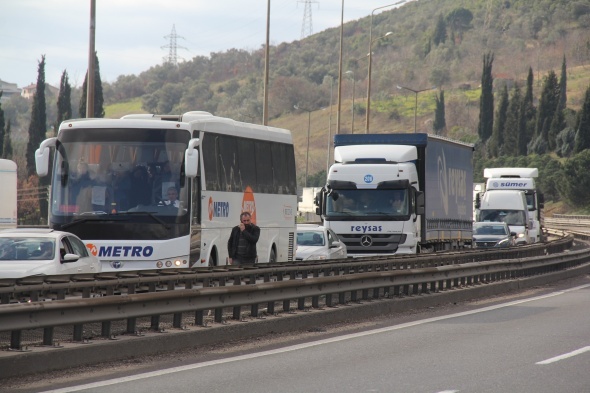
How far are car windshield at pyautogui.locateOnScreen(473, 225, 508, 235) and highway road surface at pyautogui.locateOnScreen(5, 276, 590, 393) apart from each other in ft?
91.6

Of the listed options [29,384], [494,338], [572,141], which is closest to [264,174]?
[494,338]

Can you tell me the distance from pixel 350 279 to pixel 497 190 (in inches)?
1366

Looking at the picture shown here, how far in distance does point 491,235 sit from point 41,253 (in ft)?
99.8

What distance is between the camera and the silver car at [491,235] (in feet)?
149

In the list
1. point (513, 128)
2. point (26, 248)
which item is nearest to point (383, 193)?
point (26, 248)

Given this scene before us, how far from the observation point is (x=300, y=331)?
16.5 meters

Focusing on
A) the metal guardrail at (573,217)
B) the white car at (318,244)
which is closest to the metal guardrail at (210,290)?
the white car at (318,244)

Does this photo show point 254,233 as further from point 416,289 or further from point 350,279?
point 416,289

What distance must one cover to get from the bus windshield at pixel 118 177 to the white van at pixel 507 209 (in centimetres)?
3069

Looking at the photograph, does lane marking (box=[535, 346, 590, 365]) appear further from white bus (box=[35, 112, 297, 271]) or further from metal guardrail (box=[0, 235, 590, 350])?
white bus (box=[35, 112, 297, 271])

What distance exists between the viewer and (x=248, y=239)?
19438 mm

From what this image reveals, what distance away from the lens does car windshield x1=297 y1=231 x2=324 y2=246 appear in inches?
1158

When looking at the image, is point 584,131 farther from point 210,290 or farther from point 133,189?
point 210,290

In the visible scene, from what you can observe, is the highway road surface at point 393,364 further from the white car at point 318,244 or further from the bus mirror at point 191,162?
the white car at point 318,244
